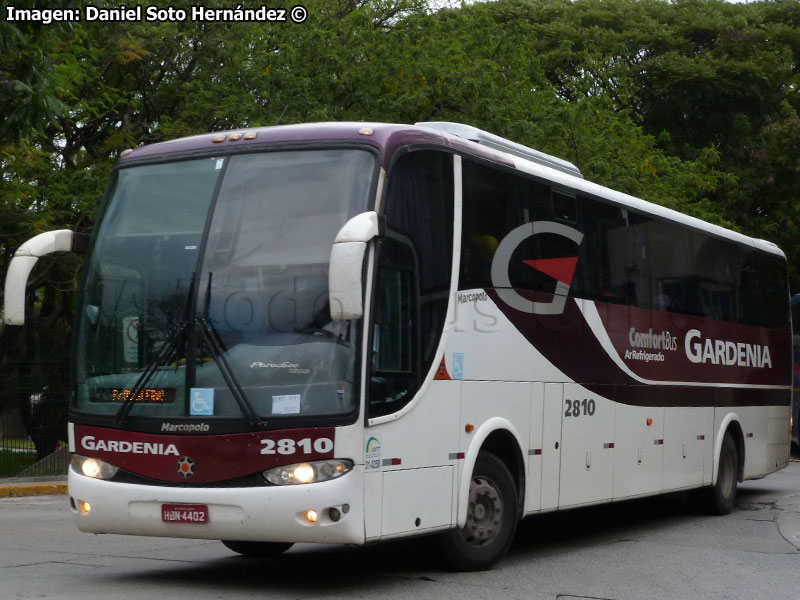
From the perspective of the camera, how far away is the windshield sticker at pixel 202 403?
8016mm

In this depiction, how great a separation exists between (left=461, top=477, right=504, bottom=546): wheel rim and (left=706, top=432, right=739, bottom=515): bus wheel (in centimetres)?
597

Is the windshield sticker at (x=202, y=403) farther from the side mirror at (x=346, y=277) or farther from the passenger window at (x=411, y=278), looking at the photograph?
the side mirror at (x=346, y=277)

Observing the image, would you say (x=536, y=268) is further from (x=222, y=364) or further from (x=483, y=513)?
(x=222, y=364)

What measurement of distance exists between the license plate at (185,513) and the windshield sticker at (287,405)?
817 millimetres

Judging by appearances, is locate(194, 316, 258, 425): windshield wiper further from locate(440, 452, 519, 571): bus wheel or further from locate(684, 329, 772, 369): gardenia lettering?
locate(684, 329, 772, 369): gardenia lettering

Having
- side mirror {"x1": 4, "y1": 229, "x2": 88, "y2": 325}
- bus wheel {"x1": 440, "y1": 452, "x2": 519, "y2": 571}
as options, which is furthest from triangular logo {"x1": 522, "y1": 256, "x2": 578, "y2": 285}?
side mirror {"x1": 4, "y1": 229, "x2": 88, "y2": 325}

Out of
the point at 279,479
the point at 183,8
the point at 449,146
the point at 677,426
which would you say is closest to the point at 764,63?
the point at 183,8

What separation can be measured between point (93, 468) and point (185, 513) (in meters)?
0.89

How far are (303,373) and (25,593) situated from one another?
2376mm

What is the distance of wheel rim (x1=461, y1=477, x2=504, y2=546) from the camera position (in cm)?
930

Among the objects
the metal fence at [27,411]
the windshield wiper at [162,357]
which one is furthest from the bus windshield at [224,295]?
the metal fence at [27,411]

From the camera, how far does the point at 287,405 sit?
786 cm

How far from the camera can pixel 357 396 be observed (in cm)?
787

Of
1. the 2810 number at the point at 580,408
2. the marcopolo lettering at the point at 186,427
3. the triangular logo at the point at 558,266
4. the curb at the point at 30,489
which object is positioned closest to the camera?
the marcopolo lettering at the point at 186,427
